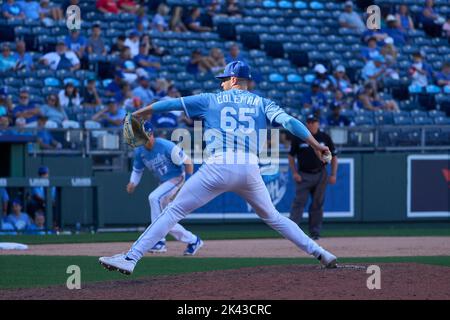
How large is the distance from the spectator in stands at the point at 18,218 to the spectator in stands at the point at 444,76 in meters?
10.7

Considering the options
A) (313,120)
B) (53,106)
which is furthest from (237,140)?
(53,106)

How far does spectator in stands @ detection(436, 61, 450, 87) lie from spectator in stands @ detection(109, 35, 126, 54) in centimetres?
744

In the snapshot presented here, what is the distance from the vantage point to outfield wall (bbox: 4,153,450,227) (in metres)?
18.0

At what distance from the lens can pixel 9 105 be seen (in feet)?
59.2

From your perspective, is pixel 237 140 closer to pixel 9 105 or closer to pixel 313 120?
pixel 313 120

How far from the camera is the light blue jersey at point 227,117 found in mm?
9133

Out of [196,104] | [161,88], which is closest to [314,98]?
[161,88]

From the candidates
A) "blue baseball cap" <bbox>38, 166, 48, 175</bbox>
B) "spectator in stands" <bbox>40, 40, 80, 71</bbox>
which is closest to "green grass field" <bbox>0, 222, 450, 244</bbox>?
"blue baseball cap" <bbox>38, 166, 48, 175</bbox>

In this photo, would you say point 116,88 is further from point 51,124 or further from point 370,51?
point 370,51

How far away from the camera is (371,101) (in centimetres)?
2161

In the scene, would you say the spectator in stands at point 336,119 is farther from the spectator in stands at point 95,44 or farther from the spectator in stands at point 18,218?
the spectator in stands at point 18,218

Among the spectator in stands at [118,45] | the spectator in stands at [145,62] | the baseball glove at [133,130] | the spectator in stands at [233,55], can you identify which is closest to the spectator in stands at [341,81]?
the spectator in stands at [233,55]

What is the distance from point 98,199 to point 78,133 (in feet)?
4.08

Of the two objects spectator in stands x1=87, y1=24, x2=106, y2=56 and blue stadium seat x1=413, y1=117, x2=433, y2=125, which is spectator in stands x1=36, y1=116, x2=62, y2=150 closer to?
spectator in stands x1=87, y1=24, x2=106, y2=56
